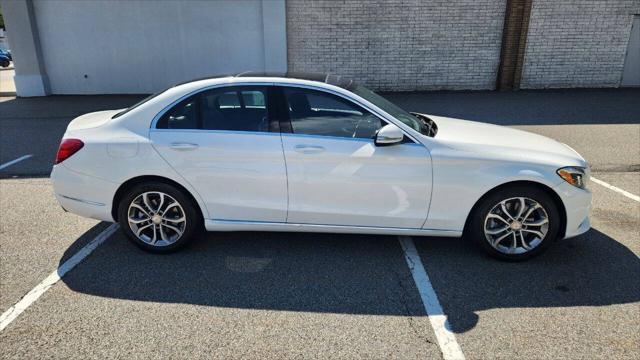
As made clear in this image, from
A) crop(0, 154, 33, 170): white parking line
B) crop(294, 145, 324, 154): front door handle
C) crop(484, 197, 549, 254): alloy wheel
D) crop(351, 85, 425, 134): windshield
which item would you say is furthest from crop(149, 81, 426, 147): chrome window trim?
crop(0, 154, 33, 170): white parking line

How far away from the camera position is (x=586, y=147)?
7859 millimetres

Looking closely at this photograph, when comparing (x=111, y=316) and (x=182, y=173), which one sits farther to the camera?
(x=182, y=173)

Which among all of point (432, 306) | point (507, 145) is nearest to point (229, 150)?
point (432, 306)

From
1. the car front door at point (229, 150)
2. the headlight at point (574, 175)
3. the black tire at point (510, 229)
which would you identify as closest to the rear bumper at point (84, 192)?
the car front door at point (229, 150)

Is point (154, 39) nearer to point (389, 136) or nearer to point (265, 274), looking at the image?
point (265, 274)

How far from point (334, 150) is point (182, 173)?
1.32 meters

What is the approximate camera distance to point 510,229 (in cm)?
377

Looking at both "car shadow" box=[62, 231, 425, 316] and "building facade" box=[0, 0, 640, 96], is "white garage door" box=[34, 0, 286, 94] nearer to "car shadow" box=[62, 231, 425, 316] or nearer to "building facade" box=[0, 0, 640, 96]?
"building facade" box=[0, 0, 640, 96]

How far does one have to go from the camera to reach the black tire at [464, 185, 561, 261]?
145 inches

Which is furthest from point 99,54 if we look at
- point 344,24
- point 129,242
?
point 129,242

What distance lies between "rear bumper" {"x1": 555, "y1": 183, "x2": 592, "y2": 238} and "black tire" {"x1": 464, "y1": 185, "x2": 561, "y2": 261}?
86mm

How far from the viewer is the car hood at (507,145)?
3652mm

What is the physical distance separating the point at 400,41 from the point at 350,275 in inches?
452

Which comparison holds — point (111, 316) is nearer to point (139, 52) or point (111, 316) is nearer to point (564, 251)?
point (564, 251)
